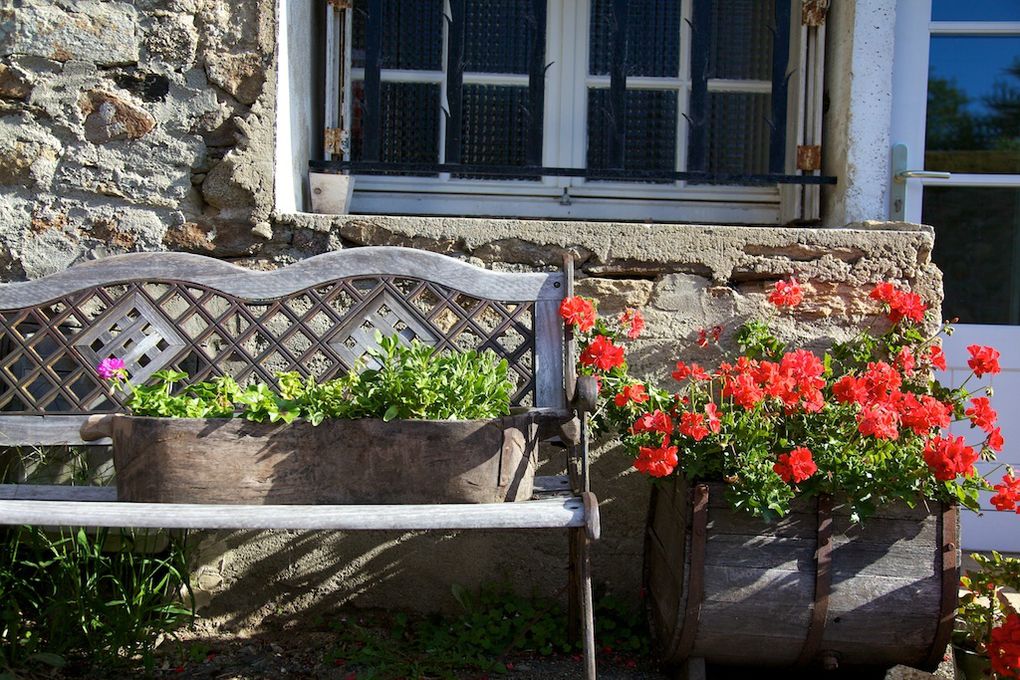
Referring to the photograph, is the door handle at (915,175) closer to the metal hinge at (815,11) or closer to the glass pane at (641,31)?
the metal hinge at (815,11)

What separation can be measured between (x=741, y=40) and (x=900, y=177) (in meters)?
0.74

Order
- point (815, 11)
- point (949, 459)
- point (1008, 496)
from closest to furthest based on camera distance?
point (949, 459) → point (1008, 496) → point (815, 11)

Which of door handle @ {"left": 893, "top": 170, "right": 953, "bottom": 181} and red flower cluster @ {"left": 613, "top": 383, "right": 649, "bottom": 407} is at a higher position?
door handle @ {"left": 893, "top": 170, "right": 953, "bottom": 181}

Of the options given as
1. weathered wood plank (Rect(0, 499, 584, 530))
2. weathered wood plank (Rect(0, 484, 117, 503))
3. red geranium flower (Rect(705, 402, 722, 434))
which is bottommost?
weathered wood plank (Rect(0, 484, 117, 503))

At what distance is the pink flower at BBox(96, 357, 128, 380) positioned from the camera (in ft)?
7.38

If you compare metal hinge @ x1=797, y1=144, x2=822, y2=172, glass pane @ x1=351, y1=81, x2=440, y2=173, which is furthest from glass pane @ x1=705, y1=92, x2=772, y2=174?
glass pane @ x1=351, y1=81, x2=440, y2=173

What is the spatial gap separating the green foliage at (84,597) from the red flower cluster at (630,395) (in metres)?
1.22

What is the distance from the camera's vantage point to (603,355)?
2352 millimetres

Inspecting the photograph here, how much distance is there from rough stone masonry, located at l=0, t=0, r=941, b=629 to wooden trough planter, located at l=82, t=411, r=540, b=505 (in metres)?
0.78

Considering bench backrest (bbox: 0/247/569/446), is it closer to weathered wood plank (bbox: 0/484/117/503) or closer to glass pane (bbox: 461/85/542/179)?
weathered wood plank (bbox: 0/484/117/503)

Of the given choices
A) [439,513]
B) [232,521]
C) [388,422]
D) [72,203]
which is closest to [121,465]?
[232,521]

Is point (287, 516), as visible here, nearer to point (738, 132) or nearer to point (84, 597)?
point (84, 597)

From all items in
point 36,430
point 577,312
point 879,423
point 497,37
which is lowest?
point 36,430

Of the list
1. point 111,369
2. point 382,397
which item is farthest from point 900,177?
point 111,369
